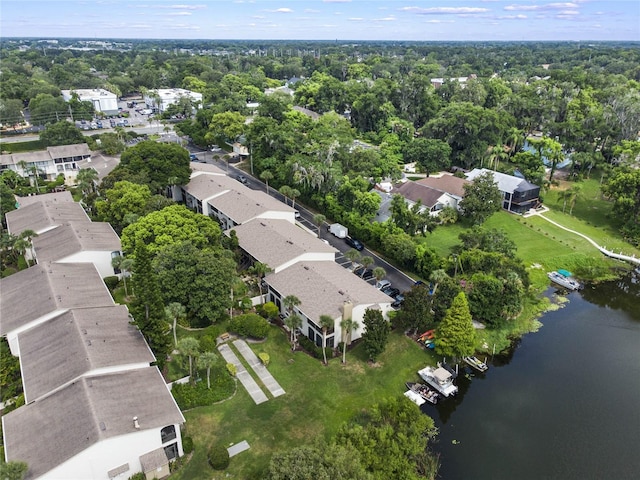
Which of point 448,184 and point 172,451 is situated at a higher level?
point 448,184

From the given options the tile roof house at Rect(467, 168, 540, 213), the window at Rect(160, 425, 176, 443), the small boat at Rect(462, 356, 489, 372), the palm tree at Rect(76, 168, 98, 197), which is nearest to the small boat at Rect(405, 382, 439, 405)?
the small boat at Rect(462, 356, 489, 372)

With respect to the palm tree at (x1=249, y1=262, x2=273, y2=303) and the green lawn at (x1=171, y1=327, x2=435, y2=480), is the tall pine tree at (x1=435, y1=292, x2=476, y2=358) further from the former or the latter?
the palm tree at (x1=249, y1=262, x2=273, y2=303)

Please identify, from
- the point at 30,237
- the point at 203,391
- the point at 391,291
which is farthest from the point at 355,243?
the point at 30,237

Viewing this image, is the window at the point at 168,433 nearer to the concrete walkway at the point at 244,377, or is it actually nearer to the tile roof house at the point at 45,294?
the concrete walkway at the point at 244,377

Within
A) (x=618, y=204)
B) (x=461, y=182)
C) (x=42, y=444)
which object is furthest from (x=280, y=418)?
(x=618, y=204)

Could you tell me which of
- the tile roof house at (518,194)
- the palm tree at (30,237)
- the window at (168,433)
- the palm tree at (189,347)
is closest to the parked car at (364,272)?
the palm tree at (189,347)

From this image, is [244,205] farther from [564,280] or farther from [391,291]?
[564,280]
